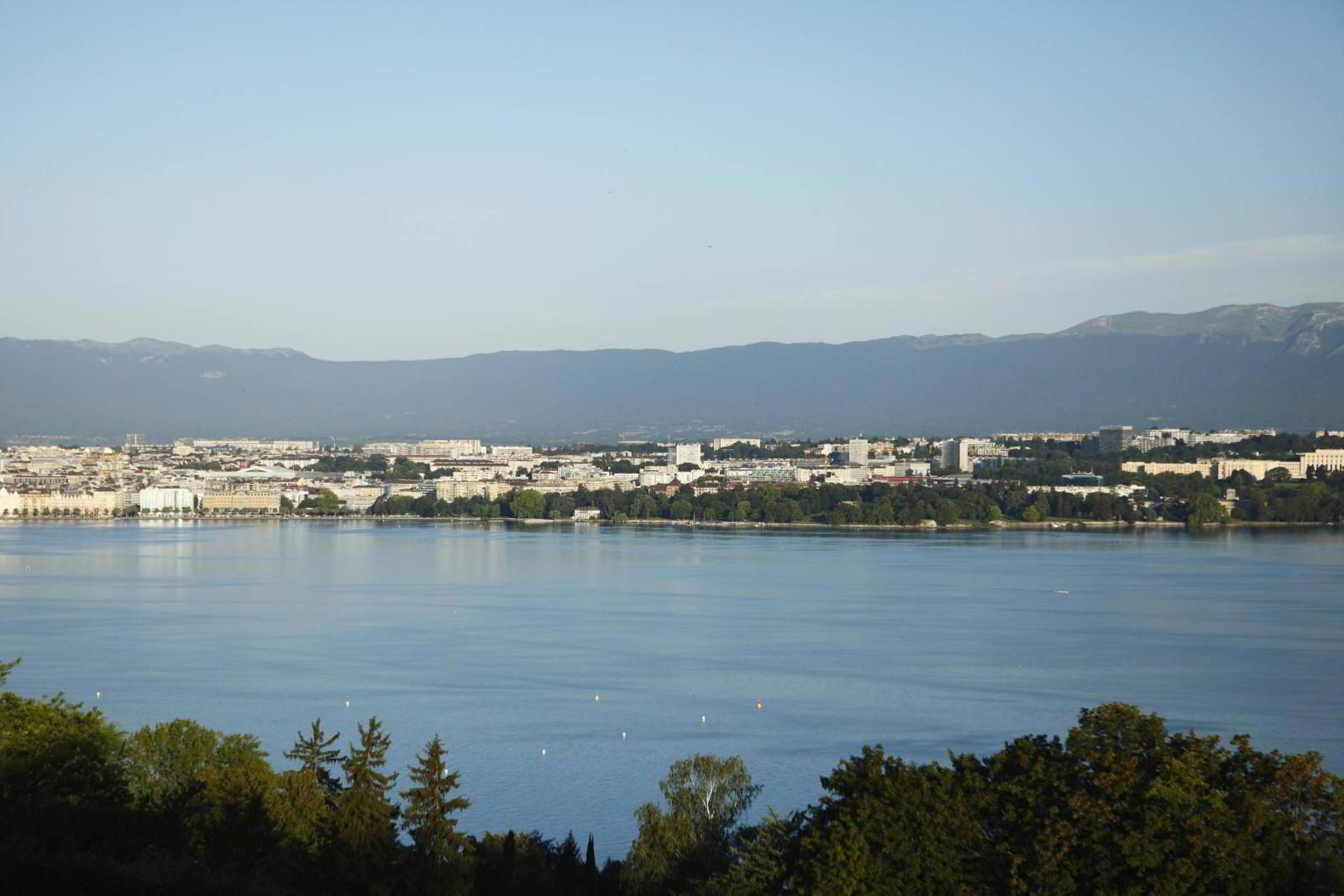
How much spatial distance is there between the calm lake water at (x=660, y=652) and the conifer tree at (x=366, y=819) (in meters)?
1.22

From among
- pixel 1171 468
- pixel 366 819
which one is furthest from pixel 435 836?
pixel 1171 468

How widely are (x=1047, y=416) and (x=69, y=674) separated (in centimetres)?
6148

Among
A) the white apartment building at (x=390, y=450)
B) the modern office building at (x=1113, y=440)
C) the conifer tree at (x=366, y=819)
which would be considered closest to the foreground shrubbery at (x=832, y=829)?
the conifer tree at (x=366, y=819)

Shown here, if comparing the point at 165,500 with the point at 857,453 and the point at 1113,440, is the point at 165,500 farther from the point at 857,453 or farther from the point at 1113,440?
the point at 1113,440

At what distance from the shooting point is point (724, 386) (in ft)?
268

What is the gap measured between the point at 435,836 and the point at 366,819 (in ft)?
0.51

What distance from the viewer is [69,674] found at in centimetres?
829

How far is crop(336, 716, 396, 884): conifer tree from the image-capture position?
12.5ft

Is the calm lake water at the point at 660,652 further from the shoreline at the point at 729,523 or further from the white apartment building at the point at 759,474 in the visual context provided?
the white apartment building at the point at 759,474

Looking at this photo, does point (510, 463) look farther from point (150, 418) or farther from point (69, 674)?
point (150, 418)

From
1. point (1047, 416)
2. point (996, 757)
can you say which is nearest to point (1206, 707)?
point (996, 757)

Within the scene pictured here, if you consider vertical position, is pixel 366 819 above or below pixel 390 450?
below

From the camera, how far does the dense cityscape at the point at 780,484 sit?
24578 millimetres

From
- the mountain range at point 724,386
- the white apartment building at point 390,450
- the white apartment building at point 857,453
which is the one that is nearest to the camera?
the white apartment building at point 857,453
